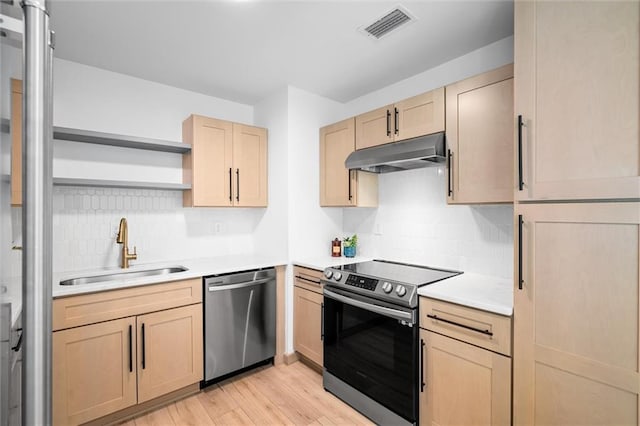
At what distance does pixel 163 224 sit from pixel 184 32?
1635 mm

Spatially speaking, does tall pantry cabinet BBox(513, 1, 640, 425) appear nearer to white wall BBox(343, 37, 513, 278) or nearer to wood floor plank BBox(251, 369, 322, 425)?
white wall BBox(343, 37, 513, 278)

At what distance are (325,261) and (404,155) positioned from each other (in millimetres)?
1201

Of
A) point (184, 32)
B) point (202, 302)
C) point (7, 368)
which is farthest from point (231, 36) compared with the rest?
point (7, 368)

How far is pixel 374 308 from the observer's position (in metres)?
2.09

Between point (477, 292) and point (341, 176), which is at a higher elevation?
point (341, 176)

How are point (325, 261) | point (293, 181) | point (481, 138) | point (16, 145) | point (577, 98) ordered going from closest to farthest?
point (16, 145), point (577, 98), point (481, 138), point (325, 261), point (293, 181)

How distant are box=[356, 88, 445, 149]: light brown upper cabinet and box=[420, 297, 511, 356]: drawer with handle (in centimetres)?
121

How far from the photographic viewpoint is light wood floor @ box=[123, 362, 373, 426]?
2156mm

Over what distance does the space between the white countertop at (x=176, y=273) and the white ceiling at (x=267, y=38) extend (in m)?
1.65

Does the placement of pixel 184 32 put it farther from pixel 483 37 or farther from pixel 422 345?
pixel 422 345

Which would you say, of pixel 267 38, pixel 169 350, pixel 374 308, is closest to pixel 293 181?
pixel 267 38

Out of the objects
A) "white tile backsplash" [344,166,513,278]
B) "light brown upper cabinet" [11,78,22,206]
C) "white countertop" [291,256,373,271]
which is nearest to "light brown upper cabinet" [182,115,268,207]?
"white countertop" [291,256,373,271]

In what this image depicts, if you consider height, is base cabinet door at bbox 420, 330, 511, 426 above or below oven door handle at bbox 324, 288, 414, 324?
below

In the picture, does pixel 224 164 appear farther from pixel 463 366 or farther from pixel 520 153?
pixel 463 366
